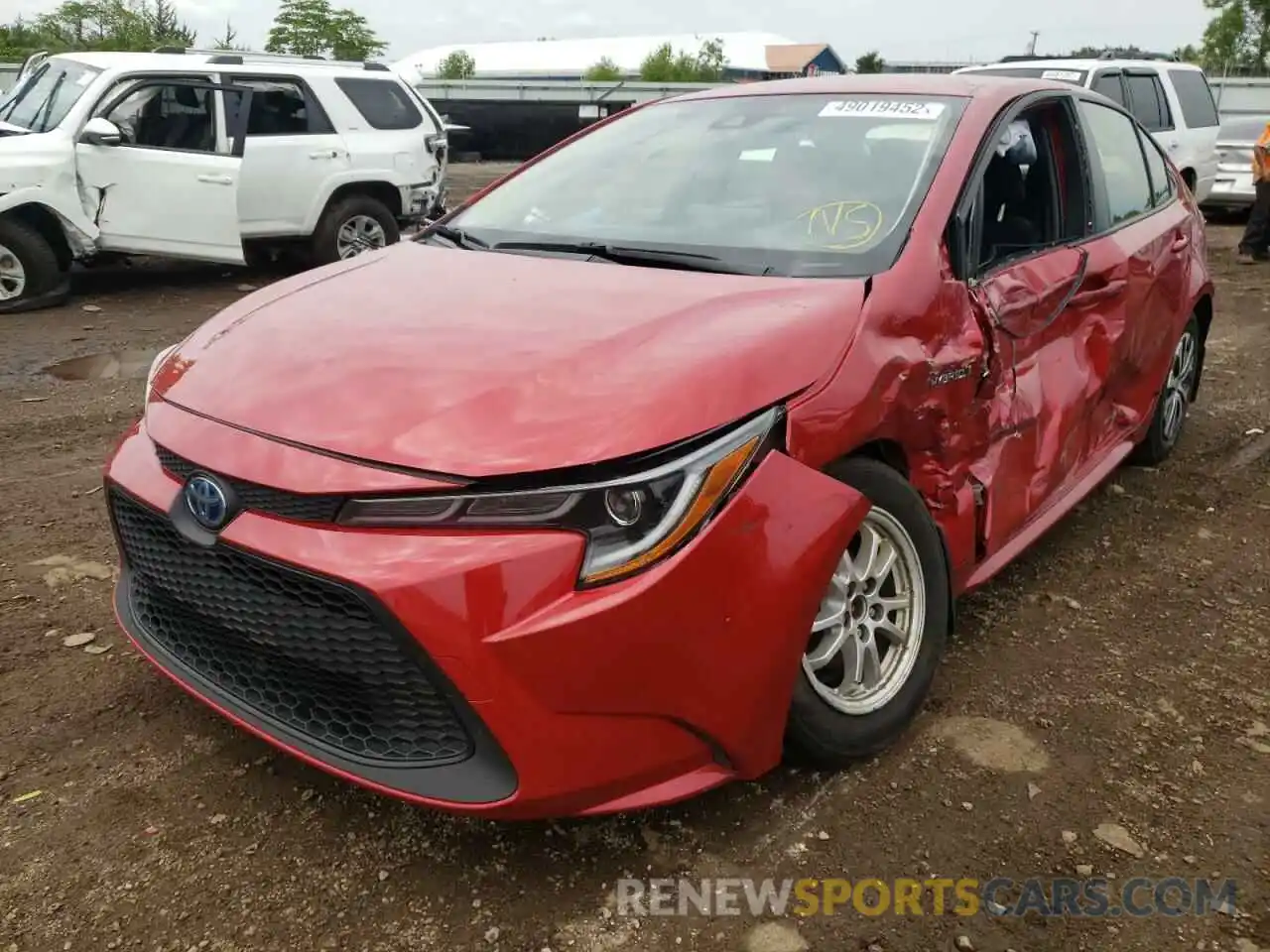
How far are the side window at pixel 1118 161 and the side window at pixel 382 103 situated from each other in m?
6.94

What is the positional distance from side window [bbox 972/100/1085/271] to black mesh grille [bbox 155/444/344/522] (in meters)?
1.86

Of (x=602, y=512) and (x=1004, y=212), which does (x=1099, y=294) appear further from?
(x=602, y=512)

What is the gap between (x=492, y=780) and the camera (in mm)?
2021

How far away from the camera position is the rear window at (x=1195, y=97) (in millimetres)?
11219

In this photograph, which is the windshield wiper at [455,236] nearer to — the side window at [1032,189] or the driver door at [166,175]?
the side window at [1032,189]

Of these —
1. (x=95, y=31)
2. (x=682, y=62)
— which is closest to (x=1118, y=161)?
(x=95, y=31)

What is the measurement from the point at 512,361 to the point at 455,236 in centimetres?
128

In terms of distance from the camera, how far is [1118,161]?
13.4 feet

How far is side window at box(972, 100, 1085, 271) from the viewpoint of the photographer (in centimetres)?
306

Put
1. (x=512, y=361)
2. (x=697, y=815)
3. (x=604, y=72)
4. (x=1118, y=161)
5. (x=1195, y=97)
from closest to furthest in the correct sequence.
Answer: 1. (x=512, y=361)
2. (x=697, y=815)
3. (x=1118, y=161)
4. (x=1195, y=97)
5. (x=604, y=72)

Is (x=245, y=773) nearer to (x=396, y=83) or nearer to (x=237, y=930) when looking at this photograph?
(x=237, y=930)

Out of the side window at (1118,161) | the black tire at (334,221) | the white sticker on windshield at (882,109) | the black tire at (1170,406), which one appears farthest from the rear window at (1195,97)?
the white sticker on windshield at (882,109)

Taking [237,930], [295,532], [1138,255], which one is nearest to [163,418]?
[295,532]

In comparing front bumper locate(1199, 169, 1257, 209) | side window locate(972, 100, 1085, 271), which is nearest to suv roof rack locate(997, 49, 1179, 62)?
front bumper locate(1199, 169, 1257, 209)
